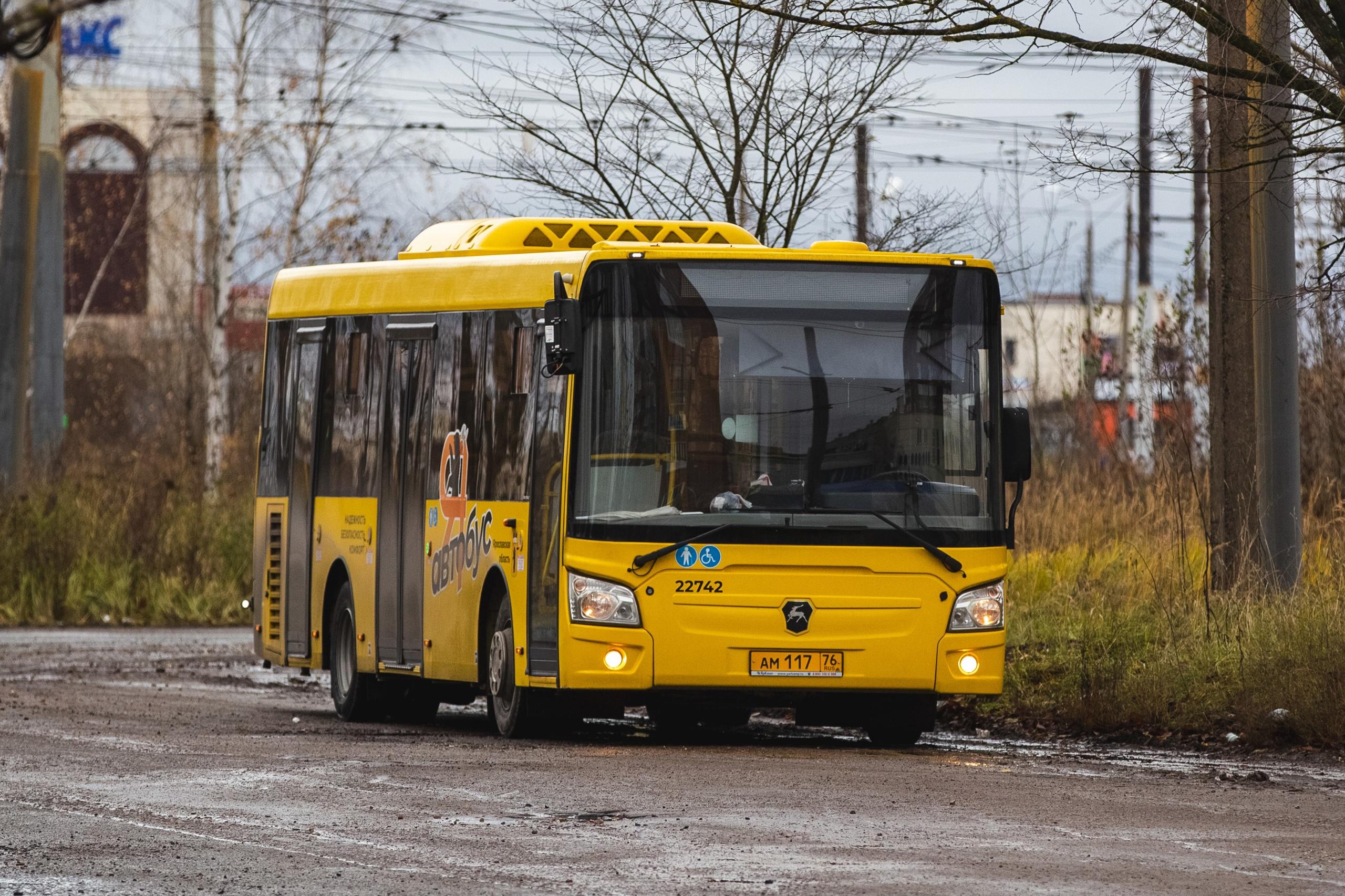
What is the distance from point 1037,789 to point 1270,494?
18.4 feet

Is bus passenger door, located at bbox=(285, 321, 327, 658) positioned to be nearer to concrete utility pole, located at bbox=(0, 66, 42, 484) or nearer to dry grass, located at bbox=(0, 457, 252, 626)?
dry grass, located at bbox=(0, 457, 252, 626)

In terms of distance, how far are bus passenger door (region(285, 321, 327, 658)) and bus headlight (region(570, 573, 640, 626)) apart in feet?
15.9

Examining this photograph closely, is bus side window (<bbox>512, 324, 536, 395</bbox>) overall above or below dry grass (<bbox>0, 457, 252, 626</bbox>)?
above

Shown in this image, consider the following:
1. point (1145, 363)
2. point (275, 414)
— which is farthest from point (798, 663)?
point (1145, 363)

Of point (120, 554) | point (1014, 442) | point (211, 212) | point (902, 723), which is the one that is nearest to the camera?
point (1014, 442)

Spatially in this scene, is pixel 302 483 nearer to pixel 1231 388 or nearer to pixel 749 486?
pixel 749 486

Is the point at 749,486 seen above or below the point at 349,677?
above

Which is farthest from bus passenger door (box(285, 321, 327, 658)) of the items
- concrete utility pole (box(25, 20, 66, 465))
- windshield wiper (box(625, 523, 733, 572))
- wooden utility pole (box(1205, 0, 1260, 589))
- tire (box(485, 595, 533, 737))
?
concrete utility pole (box(25, 20, 66, 465))

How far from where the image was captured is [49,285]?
29.8 meters

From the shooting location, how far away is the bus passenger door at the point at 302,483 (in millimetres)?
17906

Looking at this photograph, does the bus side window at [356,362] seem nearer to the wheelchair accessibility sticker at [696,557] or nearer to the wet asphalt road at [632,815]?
the wet asphalt road at [632,815]

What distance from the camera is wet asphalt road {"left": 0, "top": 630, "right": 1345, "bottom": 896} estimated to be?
27.6 feet

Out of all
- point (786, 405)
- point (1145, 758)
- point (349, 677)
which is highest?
point (786, 405)

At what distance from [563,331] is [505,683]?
230 cm
